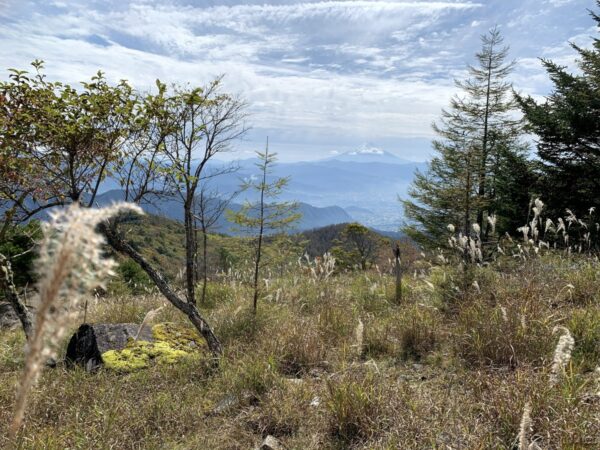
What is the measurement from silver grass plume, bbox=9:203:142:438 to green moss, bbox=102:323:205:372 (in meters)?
5.15

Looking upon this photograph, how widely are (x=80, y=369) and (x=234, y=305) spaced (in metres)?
3.84

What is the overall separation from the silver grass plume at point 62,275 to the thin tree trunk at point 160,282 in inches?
176

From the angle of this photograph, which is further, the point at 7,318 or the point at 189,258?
the point at 7,318

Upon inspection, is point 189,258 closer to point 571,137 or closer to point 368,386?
point 368,386

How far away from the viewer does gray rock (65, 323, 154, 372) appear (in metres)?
5.74

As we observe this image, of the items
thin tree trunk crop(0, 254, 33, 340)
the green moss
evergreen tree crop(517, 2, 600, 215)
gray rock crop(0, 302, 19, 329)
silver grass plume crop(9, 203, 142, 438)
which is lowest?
gray rock crop(0, 302, 19, 329)

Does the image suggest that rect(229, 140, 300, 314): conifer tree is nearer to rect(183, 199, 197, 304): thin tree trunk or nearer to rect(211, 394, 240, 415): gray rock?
rect(183, 199, 197, 304): thin tree trunk

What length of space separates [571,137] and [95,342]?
18.1 m

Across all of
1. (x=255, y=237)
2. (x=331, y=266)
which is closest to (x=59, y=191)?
(x=255, y=237)

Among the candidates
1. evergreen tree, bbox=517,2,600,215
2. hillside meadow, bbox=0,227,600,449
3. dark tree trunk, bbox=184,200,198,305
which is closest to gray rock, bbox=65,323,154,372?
hillside meadow, bbox=0,227,600,449

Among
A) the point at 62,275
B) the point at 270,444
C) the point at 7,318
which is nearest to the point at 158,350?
the point at 270,444

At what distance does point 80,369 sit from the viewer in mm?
5223

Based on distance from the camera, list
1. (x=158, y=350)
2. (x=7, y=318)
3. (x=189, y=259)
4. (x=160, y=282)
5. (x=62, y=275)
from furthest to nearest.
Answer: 1. (x=7, y=318)
2. (x=189, y=259)
3. (x=158, y=350)
4. (x=160, y=282)
5. (x=62, y=275)

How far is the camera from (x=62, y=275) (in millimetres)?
939
